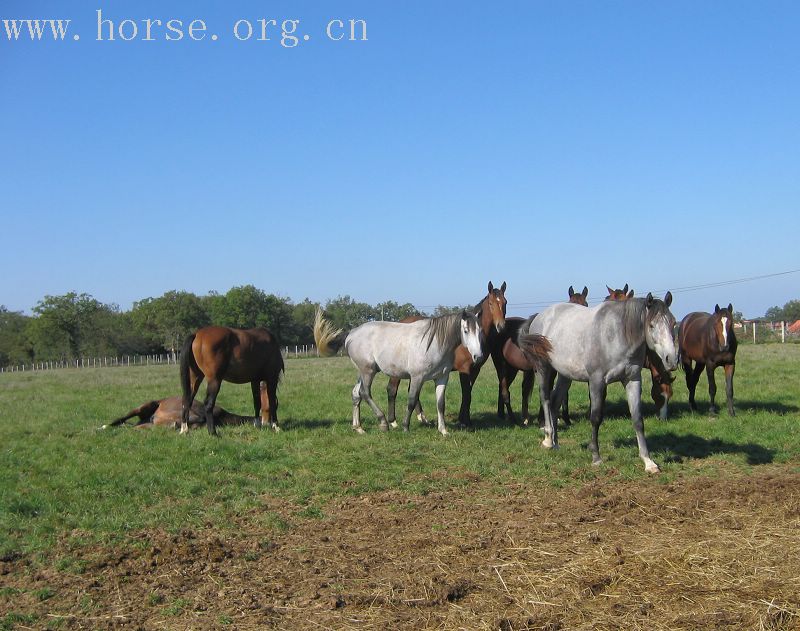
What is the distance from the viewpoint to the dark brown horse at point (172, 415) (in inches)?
482

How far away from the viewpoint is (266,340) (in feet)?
39.4

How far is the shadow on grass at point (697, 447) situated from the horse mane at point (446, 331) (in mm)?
2901

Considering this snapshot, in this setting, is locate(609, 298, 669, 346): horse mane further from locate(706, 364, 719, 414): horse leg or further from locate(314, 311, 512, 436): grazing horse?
locate(706, 364, 719, 414): horse leg

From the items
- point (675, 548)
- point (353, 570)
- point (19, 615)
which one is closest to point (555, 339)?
point (675, 548)

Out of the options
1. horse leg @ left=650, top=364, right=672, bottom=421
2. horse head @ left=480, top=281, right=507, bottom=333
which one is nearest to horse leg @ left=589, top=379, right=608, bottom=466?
horse head @ left=480, top=281, right=507, bottom=333

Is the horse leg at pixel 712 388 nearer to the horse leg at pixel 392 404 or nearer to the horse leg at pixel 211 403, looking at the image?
the horse leg at pixel 392 404

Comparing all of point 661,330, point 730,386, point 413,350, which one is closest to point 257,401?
point 413,350

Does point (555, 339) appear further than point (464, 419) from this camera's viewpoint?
No

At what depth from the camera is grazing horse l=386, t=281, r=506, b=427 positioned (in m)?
11.0

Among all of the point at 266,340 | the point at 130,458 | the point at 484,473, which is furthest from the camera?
the point at 266,340

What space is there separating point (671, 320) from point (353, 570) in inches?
210

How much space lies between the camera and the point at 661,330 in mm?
8648

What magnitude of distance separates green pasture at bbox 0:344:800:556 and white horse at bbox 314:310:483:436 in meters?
0.63

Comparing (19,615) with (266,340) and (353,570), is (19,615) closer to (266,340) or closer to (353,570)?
(353,570)
